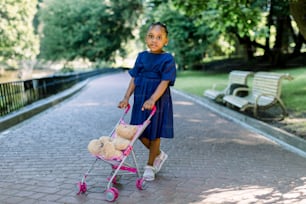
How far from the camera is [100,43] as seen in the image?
Result: 132 feet

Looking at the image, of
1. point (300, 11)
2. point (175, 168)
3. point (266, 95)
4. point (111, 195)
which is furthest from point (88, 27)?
→ point (111, 195)

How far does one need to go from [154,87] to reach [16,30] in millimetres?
24759

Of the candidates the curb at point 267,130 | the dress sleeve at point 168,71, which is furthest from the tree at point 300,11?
the dress sleeve at point 168,71

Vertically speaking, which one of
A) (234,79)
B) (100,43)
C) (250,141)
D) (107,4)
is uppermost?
(107,4)

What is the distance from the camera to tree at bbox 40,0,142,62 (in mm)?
39656

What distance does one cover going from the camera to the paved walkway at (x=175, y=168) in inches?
153

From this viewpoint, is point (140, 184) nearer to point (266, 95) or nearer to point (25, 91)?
point (266, 95)

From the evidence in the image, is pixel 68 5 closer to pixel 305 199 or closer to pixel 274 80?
pixel 274 80

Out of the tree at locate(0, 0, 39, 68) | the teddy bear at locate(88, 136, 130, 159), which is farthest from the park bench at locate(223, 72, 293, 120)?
the tree at locate(0, 0, 39, 68)

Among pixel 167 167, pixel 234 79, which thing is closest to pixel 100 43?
pixel 234 79

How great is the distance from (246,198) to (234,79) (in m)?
7.93

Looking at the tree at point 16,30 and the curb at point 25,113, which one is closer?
the curb at point 25,113

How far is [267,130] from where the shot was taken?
7.13m

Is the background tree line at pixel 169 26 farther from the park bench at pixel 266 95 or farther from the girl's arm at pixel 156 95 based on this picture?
the girl's arm at pixel 156 95
